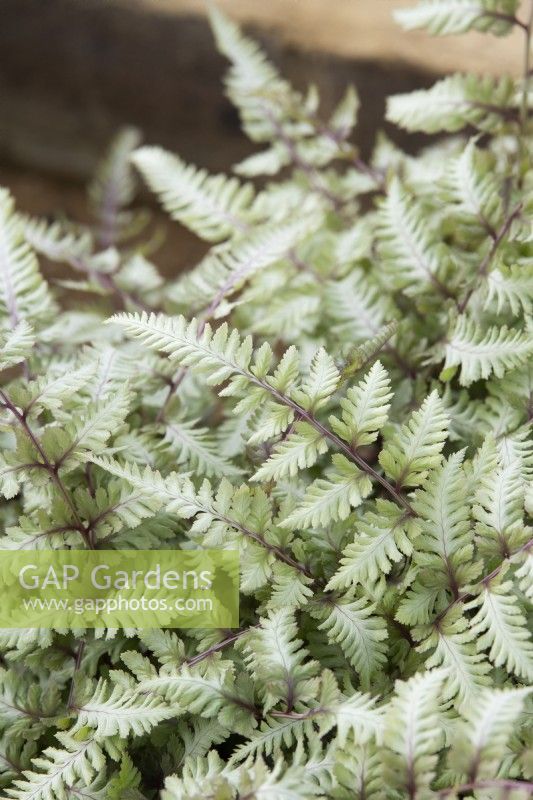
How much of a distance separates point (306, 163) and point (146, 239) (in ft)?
2.28

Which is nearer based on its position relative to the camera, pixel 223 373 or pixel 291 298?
pixel 223 373

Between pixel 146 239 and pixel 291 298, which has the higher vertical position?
pixel 291 298

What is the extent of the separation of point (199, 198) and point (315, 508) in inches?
24.2

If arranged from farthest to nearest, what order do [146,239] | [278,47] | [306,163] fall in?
[146,239] < [278,47] < [306,163]

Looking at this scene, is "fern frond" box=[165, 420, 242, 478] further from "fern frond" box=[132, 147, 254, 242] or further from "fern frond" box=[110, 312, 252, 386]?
"fern frond" box=[132, 147, 254, 242]

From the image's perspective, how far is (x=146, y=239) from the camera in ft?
6.13

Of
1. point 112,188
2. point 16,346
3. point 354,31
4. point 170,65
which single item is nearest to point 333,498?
point 16,346

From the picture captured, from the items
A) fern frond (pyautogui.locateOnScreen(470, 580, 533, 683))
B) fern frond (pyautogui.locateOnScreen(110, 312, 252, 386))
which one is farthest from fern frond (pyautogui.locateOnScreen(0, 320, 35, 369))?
fern frond (pyautogui.locateOnScreen(470, 580, 533, 683))

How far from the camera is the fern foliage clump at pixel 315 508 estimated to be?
0.73m

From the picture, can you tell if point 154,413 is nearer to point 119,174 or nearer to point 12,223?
point 12,223

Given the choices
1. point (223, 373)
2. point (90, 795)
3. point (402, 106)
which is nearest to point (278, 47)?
point (402, 106)

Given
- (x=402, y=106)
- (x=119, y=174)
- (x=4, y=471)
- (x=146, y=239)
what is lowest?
(x=146, y=239)

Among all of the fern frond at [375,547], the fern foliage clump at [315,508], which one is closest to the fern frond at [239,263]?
the fern foliage clump at [315,508]

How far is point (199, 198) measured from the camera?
1.18 metres
